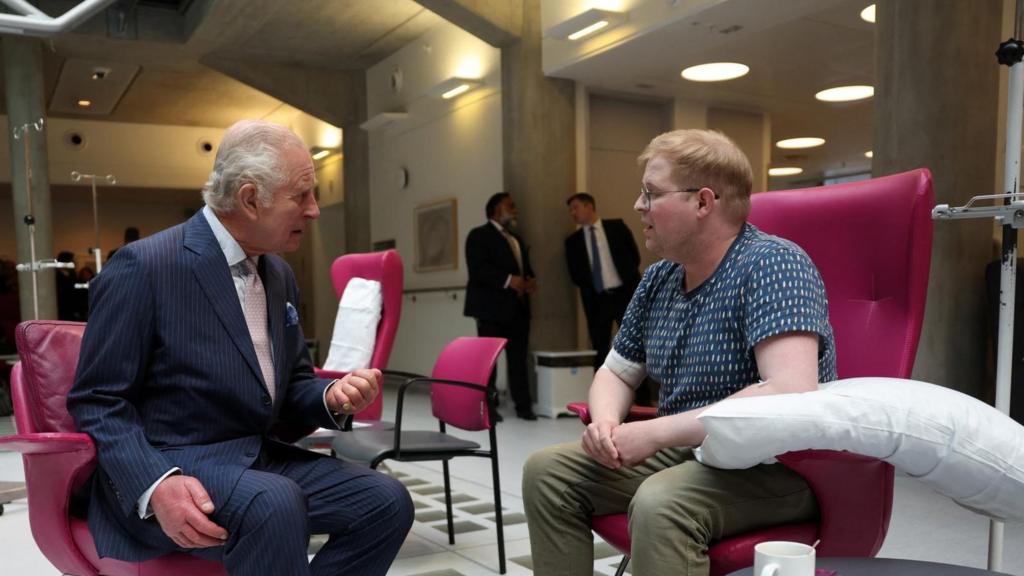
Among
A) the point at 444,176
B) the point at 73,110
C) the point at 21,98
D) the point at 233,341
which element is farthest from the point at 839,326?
the point at 73,110

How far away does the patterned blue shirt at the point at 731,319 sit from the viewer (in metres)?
1.65

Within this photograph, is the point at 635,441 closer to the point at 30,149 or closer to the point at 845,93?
the point at 845,93

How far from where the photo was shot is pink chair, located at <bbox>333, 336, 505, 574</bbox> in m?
2.74

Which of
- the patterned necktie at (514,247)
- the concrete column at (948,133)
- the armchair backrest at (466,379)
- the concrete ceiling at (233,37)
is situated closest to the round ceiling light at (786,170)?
the concrete ceiling at (233,37)

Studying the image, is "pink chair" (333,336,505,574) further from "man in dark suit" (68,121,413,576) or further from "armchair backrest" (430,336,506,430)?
"man in dark suit" (68,121,413,576)

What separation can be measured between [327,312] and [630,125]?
6803mm

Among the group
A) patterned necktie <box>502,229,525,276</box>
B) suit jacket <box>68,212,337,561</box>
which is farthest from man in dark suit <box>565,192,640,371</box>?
suit jacket <box>68,212,337,561</box>

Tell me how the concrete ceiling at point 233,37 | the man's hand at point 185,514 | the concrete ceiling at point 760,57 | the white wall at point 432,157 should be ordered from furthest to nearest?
the concrete ceiling at point 233,37 < the white wall at point 432,157 < the concrete ceiling at point 760,57 < the man's hand at point 185,514

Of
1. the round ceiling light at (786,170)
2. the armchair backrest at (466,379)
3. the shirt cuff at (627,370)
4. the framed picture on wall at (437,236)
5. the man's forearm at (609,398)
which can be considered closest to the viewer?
the man's forearm at (609,398)

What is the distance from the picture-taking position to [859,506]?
1606 millimetres

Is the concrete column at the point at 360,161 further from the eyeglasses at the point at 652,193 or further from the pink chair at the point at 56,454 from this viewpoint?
the eyeglasses at the point at 652,193

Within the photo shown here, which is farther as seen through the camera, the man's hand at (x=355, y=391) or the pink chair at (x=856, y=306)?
the man's hand at (x=355, y=391)

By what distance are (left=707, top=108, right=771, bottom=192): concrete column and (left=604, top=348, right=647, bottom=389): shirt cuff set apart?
6413mm

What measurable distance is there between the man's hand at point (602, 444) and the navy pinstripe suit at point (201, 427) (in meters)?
0.41
